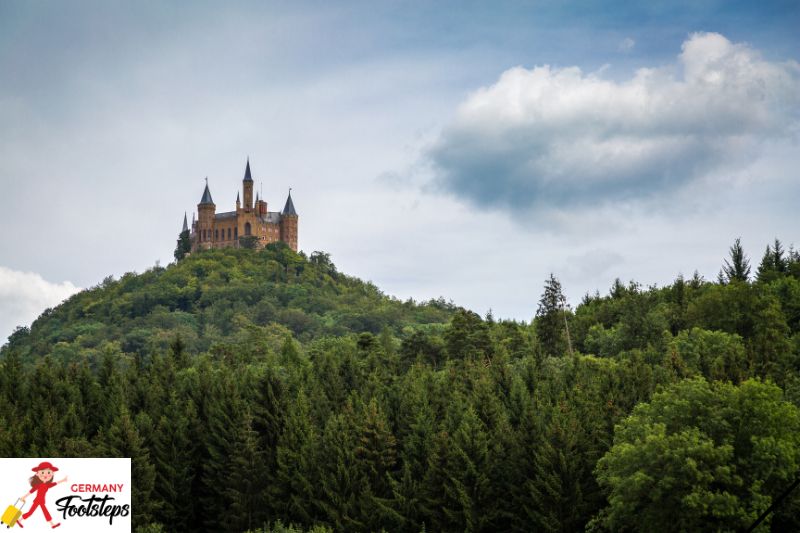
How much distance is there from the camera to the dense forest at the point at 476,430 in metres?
42.2

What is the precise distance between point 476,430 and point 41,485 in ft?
98.0

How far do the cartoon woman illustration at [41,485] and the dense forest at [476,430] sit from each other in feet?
50.5

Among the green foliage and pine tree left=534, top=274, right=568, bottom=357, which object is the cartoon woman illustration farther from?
pine tree left=534, top=274, right=568, bottom=357

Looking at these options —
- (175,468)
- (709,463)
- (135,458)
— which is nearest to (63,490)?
(135,458)

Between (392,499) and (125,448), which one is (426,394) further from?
(125,448)

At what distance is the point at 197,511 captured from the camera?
215 feet

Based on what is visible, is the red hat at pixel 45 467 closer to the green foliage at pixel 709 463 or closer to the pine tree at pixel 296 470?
the green foliage at pixel 709 463

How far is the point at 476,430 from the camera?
186 ft

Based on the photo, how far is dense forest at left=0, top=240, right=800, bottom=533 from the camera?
42.2 meters

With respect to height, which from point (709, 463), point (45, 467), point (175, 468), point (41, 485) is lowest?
point (709, 463)

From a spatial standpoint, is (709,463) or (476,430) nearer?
(709,463)

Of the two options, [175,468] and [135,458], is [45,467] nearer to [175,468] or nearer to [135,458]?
[135,458]

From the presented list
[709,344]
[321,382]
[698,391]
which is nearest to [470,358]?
[321,382]

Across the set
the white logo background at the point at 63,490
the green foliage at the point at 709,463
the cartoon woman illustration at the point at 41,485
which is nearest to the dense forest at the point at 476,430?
the green foliage at the point at 709,463
